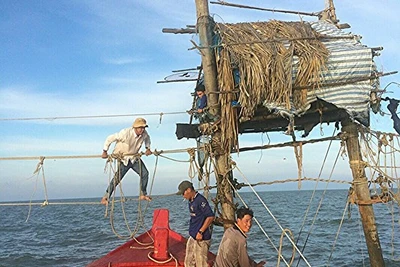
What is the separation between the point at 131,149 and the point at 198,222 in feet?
7.46

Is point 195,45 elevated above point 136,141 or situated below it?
above

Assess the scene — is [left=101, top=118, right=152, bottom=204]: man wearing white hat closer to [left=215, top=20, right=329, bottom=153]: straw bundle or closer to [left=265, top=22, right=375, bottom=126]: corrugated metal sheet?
[left=215, top=20, right=329, bottom=153]: straw bundle

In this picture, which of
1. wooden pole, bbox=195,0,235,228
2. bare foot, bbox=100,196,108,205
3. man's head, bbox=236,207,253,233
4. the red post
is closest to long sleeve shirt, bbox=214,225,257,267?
man's head, bbox=236,207,253,233

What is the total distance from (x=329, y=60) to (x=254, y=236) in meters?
13.8

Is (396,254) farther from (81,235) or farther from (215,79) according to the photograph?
(81,235)

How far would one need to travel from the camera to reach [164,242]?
682cm

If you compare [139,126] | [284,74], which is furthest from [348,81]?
[139,126]

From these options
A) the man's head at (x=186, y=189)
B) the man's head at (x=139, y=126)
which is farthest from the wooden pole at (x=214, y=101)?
the man's head at (x=139, y=126)

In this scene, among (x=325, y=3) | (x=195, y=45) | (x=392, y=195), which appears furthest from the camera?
(x=325, y=3)

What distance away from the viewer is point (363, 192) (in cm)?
708

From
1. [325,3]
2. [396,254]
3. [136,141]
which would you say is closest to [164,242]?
[136,141]

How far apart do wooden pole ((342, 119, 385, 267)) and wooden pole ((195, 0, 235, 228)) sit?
85.6 inches

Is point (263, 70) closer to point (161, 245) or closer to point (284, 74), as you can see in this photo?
point (284, 74)

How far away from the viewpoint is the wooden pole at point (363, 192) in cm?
697
